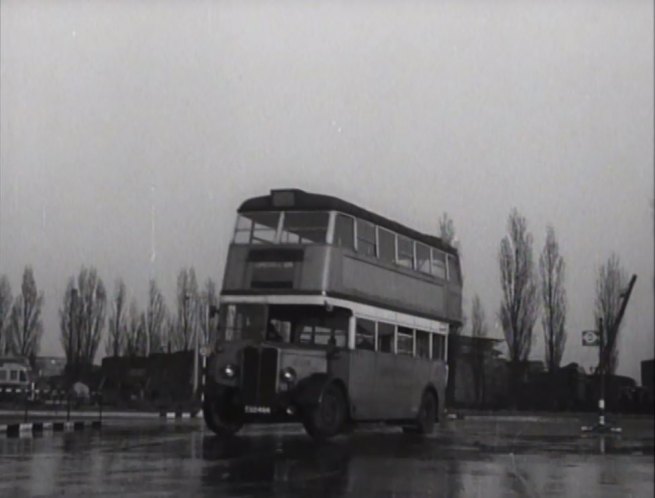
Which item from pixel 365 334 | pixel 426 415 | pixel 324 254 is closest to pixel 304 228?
pixel 324 254

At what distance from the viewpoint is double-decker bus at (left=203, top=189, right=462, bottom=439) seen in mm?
9742

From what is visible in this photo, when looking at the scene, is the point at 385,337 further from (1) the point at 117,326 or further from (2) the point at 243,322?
(1) the point at 117,326

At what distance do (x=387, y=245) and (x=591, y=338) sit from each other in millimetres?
6335

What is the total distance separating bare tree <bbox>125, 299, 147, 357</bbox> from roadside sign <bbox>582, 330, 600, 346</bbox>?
965 centimetres

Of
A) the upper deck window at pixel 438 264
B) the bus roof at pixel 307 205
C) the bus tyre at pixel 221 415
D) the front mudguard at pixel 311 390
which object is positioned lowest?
the bus tyre at pixel 221 415

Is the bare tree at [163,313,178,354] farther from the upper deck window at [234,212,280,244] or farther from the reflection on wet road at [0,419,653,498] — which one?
the upper deck window at [234,212,280,244]

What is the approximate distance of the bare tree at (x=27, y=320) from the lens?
12237 mm

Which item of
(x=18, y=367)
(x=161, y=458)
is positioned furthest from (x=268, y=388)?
(x=18, y=367)

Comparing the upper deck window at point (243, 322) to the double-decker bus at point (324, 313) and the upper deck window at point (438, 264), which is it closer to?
the double-decker bus at point (324, 313)

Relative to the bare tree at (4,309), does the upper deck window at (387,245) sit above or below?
above

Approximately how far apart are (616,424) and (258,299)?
6.72m

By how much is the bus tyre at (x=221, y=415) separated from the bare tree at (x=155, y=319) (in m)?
1.35

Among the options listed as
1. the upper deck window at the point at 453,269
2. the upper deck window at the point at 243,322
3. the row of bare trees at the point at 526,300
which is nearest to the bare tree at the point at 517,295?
the row of bare trees at the point at 526,300

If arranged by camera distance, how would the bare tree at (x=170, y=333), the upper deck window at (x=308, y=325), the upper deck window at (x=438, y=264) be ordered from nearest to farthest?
the upper deck window at (x=438, y=264) → the upper deck window at (x=308, y=325) → the bare tree at (x=170, y=333)
